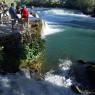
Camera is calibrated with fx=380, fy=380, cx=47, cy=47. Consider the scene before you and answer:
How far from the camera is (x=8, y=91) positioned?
2122cm

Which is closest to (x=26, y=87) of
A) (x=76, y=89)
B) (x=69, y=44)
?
(x=76, y=89)

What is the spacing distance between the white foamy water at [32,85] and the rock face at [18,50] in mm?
883

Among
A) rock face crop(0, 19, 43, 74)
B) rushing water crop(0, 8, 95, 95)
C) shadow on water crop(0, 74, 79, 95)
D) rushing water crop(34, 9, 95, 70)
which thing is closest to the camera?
shadow on water crop(0, 74, 79, 95)

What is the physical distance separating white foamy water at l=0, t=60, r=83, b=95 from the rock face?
883mm

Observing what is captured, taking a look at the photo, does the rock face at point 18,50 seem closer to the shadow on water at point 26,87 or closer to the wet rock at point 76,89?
the shadow on water at point 26,87

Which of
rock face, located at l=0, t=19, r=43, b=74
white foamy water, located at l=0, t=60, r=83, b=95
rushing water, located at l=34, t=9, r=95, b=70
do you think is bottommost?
rushing water, located at l=34, t=9, r=95, b=70

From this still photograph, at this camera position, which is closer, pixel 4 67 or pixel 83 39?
pixel 4 67

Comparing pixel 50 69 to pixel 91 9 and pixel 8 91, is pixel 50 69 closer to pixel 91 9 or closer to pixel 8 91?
pixel 8 91

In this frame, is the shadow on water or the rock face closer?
the shadow on water

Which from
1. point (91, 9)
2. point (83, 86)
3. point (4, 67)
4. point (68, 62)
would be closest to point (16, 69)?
point (4, 67)

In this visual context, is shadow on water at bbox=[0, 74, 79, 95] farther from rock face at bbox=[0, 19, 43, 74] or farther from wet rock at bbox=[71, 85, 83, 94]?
rock face at bbox=[0, 19, 43, 74]

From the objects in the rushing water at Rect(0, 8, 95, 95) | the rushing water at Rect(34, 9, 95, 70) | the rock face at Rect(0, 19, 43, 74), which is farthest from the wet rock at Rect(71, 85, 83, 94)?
the rushing water at Rect(34, 9, 95, 70)

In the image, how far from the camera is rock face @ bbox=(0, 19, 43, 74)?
77.0ft

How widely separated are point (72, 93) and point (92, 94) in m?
1.20
